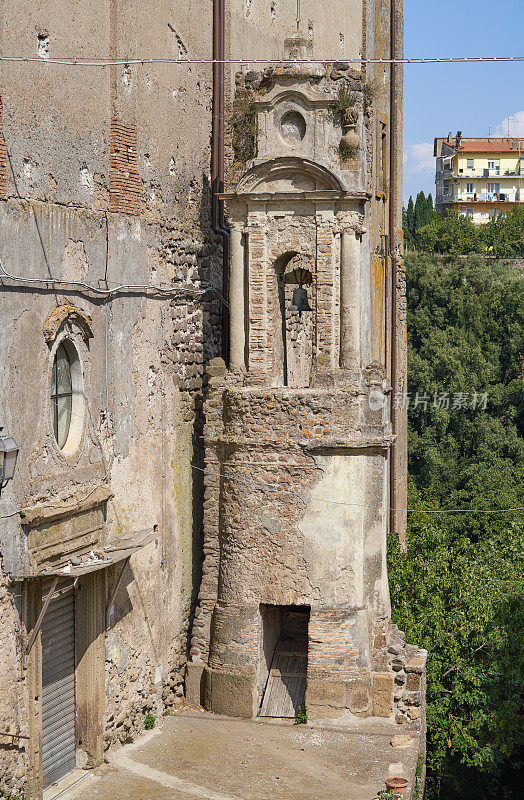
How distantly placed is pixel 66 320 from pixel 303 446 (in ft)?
11.9

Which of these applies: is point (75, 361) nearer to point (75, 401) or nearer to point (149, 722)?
point (75, 401)

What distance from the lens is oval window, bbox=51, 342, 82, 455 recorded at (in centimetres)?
1145

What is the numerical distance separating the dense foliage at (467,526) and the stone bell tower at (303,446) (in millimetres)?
3079

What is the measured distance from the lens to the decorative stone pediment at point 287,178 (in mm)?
13609

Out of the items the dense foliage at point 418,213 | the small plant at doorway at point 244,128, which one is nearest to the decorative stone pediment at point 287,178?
the small plant at doorway at point 244,128

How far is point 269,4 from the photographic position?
17250mm

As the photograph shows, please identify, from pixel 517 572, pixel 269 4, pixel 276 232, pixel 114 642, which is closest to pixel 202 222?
pixel 276 232

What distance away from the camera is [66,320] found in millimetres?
11445

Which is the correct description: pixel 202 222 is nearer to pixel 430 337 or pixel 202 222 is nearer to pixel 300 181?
pixel 300 181

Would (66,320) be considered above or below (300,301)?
below

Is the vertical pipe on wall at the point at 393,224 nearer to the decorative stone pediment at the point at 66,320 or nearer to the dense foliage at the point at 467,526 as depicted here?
the dense foliage at the point at 467,526

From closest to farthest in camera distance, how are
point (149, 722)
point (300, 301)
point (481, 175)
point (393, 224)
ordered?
point (149, 722)
point (300, 301)
point (393, 224)
point (481, 175)

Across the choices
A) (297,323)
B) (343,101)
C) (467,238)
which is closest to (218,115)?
(343,101)

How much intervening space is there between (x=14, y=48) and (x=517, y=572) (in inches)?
589
